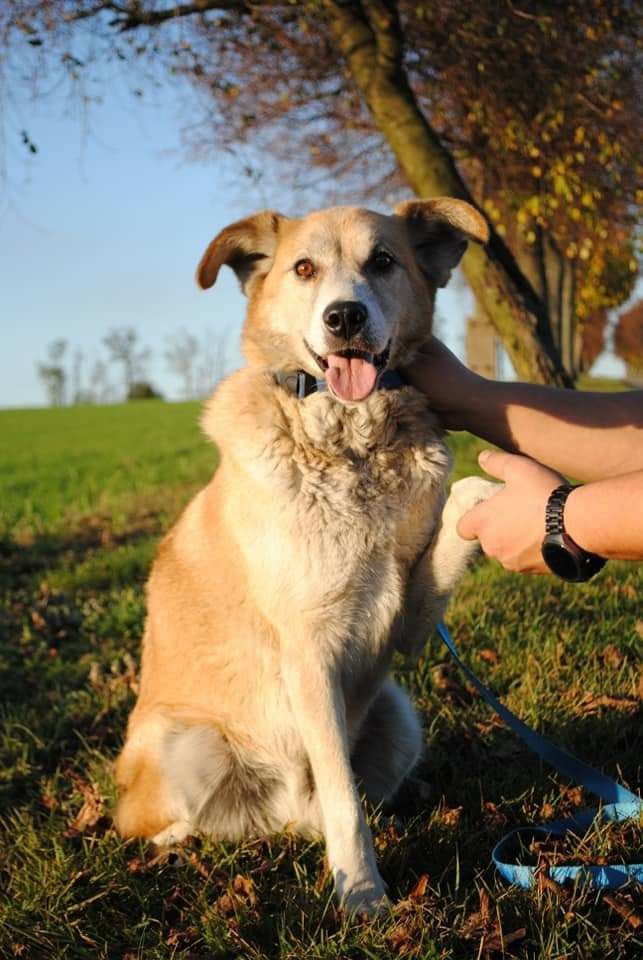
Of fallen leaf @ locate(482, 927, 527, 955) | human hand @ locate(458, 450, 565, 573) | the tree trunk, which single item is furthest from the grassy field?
the tree trunk

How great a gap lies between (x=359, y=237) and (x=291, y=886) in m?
2.04

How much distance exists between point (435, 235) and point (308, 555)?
133cm

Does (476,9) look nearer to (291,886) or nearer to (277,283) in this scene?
(277,283)

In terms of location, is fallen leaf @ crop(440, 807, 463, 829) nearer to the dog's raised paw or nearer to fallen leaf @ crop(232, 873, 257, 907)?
the dog's raised paw

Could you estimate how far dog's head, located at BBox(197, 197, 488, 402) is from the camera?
2662 mm

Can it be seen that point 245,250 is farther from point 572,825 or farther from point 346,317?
point 572,825

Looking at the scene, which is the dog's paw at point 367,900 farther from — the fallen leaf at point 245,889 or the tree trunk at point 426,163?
the tree trunk at point 426,163

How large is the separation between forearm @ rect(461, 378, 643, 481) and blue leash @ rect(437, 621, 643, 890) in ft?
3.03

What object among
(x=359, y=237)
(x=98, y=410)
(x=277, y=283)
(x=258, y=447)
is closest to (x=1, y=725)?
(x=258, y=447)

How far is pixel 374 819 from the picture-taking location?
2.71 meters

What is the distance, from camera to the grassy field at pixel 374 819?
7.11 ft

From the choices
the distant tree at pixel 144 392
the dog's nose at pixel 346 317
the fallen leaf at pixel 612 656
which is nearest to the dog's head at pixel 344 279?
the dog's nose at pixel 346 317

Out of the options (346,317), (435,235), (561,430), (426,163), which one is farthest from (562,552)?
(426,163)

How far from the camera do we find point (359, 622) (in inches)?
101
